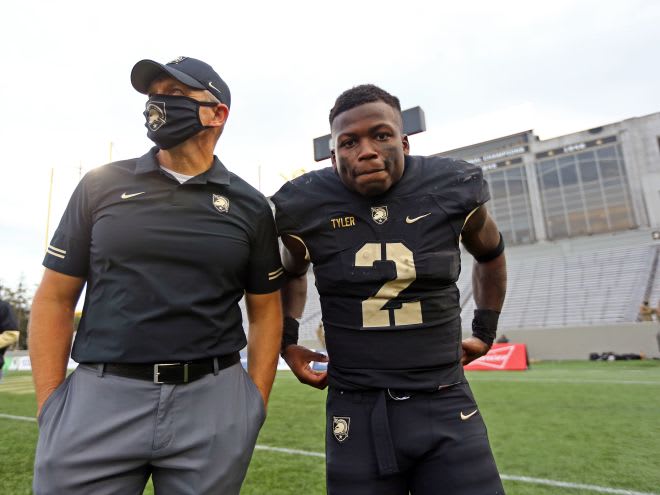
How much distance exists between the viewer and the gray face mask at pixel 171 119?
5.89 feet

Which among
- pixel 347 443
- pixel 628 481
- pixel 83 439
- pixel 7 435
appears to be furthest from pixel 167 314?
pixel 7 435

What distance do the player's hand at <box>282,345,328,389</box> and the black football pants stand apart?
26 centimetres

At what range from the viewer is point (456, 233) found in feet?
6.34

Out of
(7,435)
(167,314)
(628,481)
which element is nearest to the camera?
(167,314)

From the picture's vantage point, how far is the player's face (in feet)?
5.99

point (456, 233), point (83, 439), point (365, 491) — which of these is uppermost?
point (456, 233)

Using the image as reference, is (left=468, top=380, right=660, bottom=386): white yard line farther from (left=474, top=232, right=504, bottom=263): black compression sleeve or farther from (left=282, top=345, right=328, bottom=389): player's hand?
(left=282, top=345, right=328, bottom=389): player's hand

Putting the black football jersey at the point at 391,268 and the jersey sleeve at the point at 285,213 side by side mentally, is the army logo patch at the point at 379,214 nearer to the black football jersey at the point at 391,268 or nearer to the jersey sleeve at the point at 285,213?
the black football jersey at the point at 391,268

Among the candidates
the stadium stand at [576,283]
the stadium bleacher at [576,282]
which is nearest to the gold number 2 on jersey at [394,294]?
the stadium bleacher at [576,282]

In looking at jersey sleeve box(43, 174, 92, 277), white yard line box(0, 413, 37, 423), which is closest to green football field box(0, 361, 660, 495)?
white yard line box(0, 413, 37, 423)

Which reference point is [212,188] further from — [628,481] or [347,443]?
[628,481]

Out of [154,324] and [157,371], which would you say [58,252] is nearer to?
[154,324]

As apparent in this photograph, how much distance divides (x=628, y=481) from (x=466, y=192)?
3214 mm

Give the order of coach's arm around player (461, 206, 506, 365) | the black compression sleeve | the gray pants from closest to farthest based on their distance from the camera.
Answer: the gray pants → coach's arm around player (461, 206, 506, 365) → the black compression sleeve
